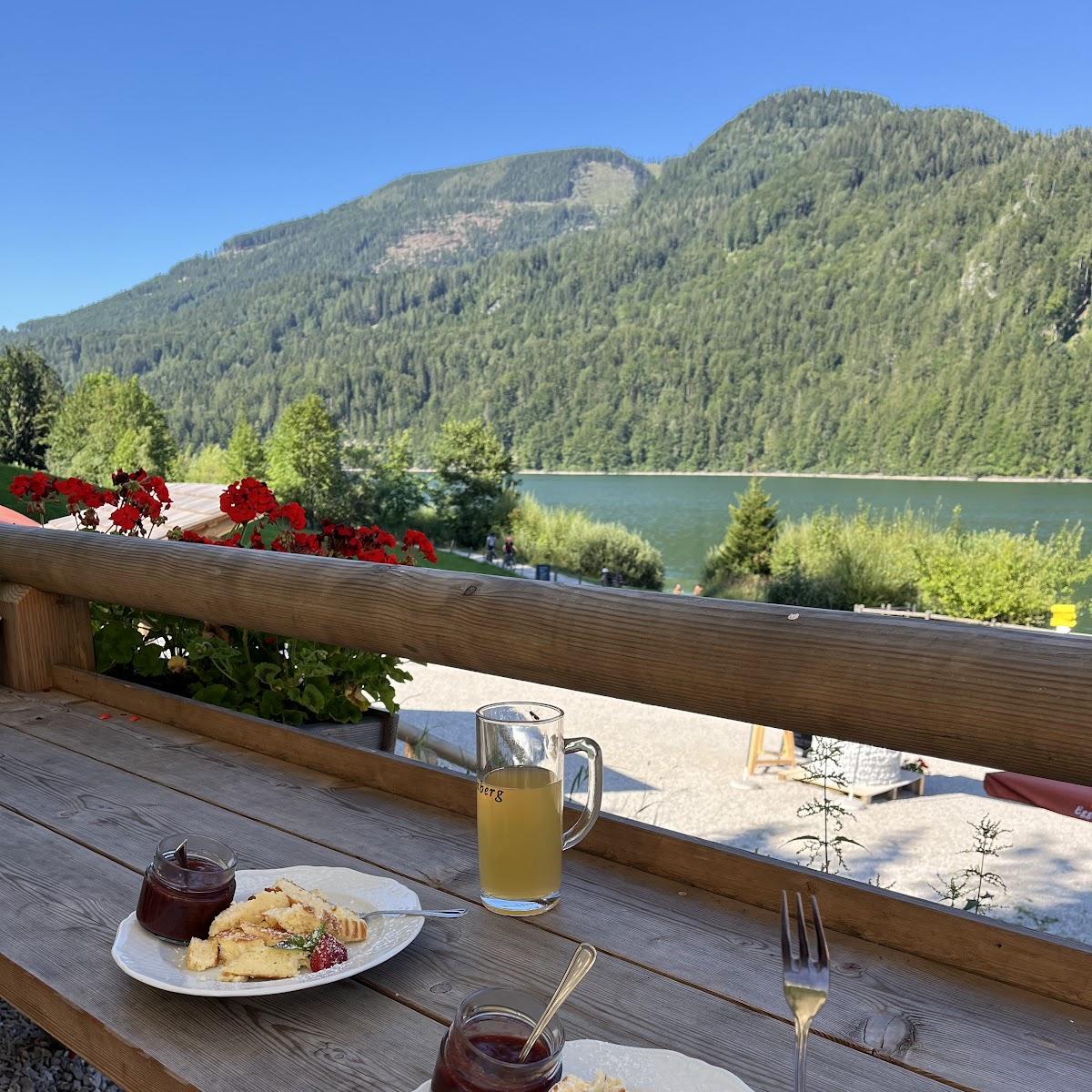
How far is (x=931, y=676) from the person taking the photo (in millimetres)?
905

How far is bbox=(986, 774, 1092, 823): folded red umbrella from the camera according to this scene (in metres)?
4.20

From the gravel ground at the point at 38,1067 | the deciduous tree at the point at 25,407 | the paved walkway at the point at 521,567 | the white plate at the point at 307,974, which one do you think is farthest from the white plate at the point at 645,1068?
the deciduous tree at the point at 25,407

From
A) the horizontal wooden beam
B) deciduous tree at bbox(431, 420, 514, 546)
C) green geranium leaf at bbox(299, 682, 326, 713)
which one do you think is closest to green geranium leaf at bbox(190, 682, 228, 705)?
green geranium leaf at bbox(299, 682, 326, 713)

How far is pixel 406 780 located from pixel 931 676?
0.79 meters

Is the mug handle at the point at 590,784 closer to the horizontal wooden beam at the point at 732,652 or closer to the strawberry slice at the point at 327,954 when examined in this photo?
the horizontal wooden beam at the point at 732,652

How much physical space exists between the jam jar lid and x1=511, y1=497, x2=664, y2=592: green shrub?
31.0 metres

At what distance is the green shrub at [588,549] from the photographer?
33.4 meters

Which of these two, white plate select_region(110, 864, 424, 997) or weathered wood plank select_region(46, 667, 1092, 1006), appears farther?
weathered wood plank select_region(46, 667, 1092, 1006)

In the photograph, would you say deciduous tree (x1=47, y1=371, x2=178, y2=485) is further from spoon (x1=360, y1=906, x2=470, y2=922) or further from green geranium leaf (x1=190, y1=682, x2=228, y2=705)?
spoon (x1=360, y1=906, x2=470, y2=922)

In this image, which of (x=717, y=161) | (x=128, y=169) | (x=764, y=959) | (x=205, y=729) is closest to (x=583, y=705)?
(x=205, y=729)

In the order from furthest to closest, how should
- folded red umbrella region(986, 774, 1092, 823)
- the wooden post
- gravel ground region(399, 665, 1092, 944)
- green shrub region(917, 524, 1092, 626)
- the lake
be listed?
1. the lake
2. green shrub region(917, 524, 1092, 626)
3. gravel ground region(399, 665, 1092, 944)
4. folded red umbrella region(986, 774, 1092, 823)
5. the wooden post

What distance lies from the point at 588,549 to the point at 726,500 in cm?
4331

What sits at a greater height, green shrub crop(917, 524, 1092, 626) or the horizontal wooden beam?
the horizontal wooden beam

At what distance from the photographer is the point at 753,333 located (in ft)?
362
